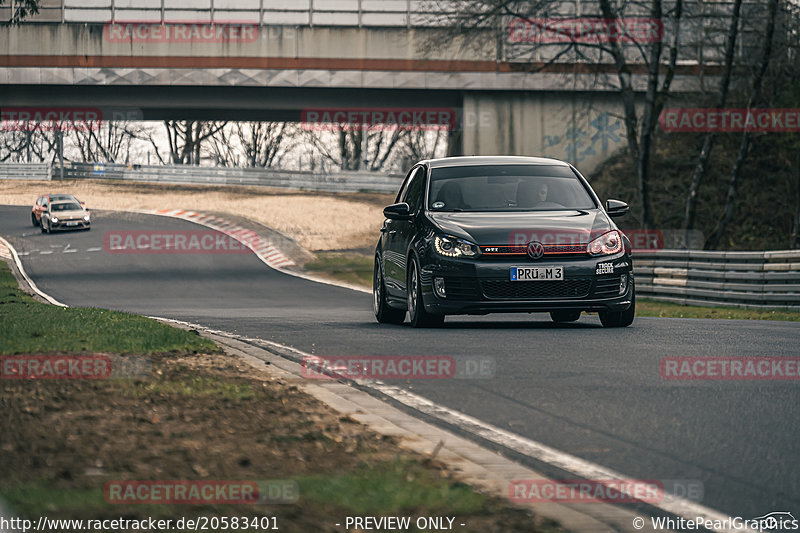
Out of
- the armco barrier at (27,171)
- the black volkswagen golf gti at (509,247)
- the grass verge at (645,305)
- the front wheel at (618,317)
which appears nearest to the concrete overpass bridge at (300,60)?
the grass verge at (645,305)

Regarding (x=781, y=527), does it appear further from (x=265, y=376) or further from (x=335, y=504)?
(x=265, y=376)

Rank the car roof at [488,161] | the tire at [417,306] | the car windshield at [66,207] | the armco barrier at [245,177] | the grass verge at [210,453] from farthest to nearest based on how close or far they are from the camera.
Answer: the armco barrier at [245,177], the car windshield at [66,207], the car roof at [488,161], the tire at [417,306], the grass verge at [210,453]

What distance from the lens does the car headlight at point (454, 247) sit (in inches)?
483

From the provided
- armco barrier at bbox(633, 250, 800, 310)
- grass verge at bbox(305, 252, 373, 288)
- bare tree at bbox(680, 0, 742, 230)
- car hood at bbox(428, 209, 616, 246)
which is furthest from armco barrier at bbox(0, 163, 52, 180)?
car hood at bbox(428, 209, 616, 246)

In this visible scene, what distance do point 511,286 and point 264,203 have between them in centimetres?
4734

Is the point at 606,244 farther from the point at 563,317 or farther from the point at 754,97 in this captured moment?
the point at 754,97

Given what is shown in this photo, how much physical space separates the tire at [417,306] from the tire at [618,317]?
1.80 m

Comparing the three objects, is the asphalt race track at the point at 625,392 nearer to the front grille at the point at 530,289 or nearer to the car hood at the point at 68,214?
the front grille at the point at 530,289

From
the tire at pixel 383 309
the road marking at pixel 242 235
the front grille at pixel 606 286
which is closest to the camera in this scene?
the front grille at pixel 606 286

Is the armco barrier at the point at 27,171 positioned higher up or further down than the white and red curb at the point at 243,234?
higher up

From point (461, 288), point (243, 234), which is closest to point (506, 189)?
point (461, 288)

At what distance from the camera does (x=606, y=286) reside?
40.9 feet

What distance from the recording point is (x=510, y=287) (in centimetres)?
1223

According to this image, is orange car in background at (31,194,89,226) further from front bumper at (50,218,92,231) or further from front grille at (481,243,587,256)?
front grille at (481,243,587,256)
